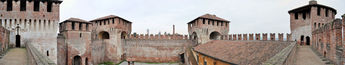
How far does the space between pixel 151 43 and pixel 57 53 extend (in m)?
10.4

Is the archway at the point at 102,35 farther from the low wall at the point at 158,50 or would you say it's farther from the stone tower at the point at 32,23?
the stone tower at the point at 32,23

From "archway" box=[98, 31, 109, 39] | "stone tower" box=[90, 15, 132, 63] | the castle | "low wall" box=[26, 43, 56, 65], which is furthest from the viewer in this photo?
"archway" box=[98, 31, 109, 39]

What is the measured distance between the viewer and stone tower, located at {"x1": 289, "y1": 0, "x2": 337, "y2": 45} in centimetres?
1596

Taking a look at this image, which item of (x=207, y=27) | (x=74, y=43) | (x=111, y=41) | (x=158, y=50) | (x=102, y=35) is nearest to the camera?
(x=74, y=43)

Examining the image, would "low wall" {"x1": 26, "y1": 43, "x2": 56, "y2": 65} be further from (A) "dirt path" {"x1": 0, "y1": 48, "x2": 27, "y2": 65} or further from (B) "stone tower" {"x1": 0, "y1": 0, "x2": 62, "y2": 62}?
(B) "stone tower" {"x1": 0, "y1": 0, "x2": 62, "y2": 62}

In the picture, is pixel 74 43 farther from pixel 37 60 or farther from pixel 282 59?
pixel 282 59

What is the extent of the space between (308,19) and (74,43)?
21.6 meters

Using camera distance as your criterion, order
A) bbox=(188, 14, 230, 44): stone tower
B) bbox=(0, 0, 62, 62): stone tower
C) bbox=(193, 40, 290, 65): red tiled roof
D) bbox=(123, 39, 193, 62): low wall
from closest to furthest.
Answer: bbox=(193, 40, 290, 65): red tiled roof → bbox=(0, 0, 62, 62): stone tower → bbox=(188, 14, 230, 44): stone tower → bbox=(123, 39, 193, 62): low wall

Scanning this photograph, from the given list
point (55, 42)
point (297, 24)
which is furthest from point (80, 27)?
point (297, 24)

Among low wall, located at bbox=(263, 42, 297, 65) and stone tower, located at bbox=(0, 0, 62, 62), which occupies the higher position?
stone tower, located at bbox=(0, 0, 62, 62)

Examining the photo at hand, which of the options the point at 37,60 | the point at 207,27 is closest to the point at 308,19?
the point at 207,27

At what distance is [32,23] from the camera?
587 inches

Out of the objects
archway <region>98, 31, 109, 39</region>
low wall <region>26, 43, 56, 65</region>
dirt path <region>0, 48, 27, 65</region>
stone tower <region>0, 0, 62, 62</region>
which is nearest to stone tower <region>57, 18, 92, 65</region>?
stone tower <region>0, 0, 62, 62</region>

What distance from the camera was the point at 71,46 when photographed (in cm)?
1748
